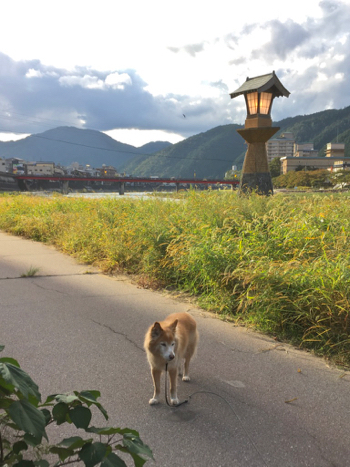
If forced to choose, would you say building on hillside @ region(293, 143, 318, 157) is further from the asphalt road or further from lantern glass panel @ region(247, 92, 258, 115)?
the asphalt road

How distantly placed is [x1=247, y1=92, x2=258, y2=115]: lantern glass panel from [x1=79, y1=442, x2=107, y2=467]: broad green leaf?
1158cm

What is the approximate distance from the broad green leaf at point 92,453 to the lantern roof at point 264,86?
11446 mm

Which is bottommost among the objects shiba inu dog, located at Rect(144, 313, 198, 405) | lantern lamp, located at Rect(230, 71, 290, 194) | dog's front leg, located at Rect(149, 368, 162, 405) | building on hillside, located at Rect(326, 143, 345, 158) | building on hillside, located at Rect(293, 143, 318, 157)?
dog's front leg, located at Rect(149, 368, 162, 405)

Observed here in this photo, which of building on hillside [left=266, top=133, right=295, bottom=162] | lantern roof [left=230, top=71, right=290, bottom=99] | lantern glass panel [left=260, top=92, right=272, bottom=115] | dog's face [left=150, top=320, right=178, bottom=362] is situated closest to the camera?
dog's face [left=150, top=320, right=178, bottom=362]

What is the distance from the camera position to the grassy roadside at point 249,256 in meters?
3.71

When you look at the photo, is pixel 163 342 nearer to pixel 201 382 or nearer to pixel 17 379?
pixel 201 382

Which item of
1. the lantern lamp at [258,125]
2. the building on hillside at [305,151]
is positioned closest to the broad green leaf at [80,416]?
the lantern lamp at [258,125]

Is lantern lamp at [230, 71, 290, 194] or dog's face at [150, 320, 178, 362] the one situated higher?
lantern lamp at [230, 71, 290, 194]

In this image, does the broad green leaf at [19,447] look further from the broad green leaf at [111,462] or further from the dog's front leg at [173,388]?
the dog's front leg at [173,388]

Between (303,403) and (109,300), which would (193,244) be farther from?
(303,403)

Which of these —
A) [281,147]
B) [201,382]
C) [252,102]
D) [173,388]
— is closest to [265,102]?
[252,102]

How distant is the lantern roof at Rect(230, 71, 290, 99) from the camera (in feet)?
35.1

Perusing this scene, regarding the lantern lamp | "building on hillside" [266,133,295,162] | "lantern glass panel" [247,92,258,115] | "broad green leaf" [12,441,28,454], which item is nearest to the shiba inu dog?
"broad green leaf" [12,441,28,454]

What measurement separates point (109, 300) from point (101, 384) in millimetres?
2394
